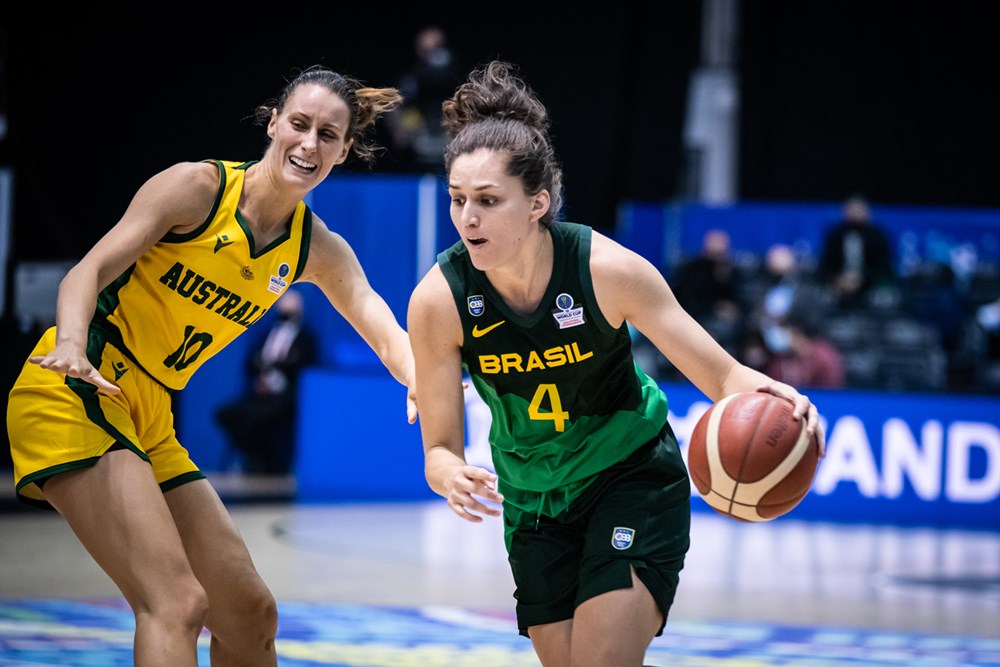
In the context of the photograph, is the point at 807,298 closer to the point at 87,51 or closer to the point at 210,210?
the point at 87,51

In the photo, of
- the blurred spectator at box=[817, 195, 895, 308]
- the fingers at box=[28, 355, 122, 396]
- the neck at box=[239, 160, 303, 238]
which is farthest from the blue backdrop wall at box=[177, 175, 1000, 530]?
the fingers at box=[28, 355, 122, 396]

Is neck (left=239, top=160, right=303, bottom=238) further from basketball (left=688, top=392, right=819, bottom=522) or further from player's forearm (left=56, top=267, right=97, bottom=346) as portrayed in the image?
basketball (left=688, top=392, right=819, bottom=522)

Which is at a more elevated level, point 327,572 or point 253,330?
point 253,330

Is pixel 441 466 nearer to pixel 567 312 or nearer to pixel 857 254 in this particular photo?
pixel 567 312

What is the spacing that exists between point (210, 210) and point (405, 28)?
10314 mm

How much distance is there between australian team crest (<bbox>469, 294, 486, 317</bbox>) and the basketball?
0.64 metres

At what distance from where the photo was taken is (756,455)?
10.4ft

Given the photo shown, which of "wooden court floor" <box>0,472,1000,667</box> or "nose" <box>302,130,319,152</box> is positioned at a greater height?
"nose" <box>302,130,319,152</box>

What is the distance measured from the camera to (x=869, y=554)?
790 cm

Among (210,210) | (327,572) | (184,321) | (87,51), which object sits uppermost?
(87,51)

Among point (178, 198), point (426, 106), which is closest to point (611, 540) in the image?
point (178, 198)

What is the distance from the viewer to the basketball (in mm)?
3154

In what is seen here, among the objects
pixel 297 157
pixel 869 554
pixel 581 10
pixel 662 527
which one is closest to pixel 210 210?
pixel 297 157

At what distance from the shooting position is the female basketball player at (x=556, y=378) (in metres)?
3.15
